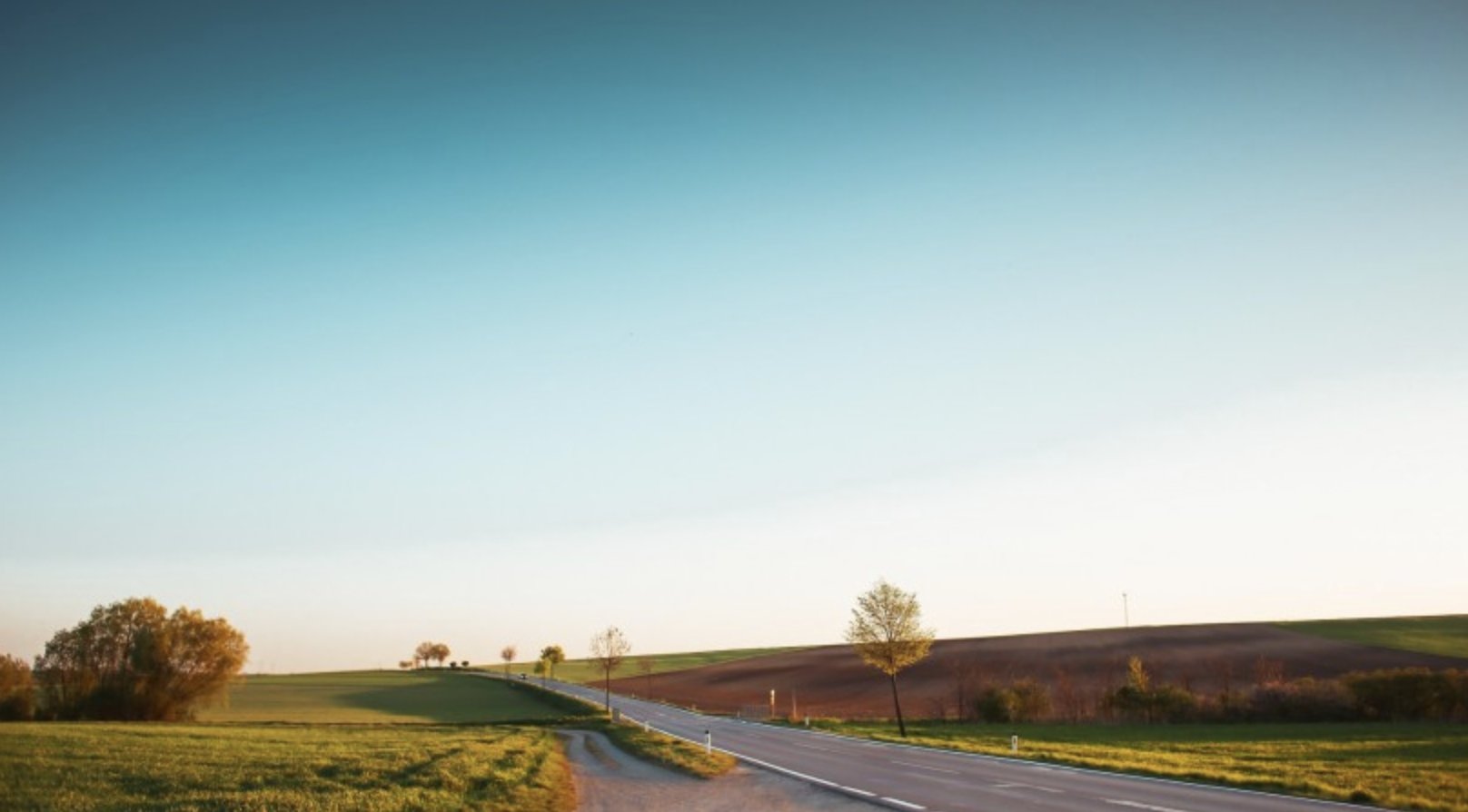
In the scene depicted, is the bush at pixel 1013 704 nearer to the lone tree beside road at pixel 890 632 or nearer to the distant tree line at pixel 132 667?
the lone tree beside road at pixel 890 632

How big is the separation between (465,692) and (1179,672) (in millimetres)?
83922

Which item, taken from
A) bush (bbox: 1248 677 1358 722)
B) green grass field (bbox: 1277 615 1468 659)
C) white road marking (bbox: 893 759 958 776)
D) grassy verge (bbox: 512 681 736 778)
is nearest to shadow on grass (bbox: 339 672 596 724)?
grassy verge (bbox: 512 681 736 778)

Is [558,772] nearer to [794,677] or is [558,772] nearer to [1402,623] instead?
[794,677]

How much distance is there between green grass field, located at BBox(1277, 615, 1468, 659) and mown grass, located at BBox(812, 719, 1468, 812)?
50785 millimetres

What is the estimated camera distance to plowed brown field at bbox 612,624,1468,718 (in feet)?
238

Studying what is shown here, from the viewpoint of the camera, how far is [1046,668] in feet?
286

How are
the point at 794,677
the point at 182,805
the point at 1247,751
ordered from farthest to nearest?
1. the point at 794,677
2. the point at 1247,751
3. the point at 182,805

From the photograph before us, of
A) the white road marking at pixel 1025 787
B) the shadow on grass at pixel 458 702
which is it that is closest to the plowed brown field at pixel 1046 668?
the shadow on grass at pixel 458 702

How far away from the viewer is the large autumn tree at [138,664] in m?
74.7

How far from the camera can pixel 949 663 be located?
98.9m

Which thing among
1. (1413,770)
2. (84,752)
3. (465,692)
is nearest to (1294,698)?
(1413,770)

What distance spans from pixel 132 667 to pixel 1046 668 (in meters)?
85.8

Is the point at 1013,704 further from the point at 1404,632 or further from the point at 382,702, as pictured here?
the point at 382,702

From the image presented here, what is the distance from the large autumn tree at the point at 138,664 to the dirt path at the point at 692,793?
64.3 meters
